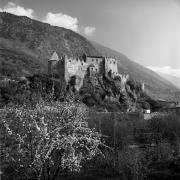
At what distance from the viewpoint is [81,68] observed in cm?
7650

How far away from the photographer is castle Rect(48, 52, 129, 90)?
73438mm

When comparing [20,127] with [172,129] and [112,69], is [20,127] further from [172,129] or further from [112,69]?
[112,69]

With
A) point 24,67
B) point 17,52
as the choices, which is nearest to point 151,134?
point 24,67

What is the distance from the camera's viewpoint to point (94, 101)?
67875 mm

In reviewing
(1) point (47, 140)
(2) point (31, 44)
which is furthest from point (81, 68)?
(2) point (31, 44)

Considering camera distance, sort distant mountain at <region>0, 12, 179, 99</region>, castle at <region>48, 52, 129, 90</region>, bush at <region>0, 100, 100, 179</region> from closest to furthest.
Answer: bush at <region>0, 100, 100, 179</region> < castle at <region>48, 52, 129, 90</region> < distant mountain at <region>0, 12, 179, 99</region>

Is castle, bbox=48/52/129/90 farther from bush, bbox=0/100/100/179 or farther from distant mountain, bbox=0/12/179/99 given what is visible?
distant mountain, bbox=0/12/179/99

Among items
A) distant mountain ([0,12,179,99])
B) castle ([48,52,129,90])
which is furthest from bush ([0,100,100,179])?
distant mountain ([0,12,179,99])

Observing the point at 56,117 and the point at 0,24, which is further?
the point at 0,24

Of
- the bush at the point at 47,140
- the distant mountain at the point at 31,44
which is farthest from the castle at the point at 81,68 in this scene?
the distant mountain at the point at 31,44

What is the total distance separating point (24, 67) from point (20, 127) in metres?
121

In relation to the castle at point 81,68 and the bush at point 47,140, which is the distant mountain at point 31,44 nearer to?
the castle at point 81,68

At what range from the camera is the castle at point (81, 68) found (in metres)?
73.4

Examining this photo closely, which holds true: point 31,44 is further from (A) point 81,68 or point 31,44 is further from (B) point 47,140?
(B) point 47,140
